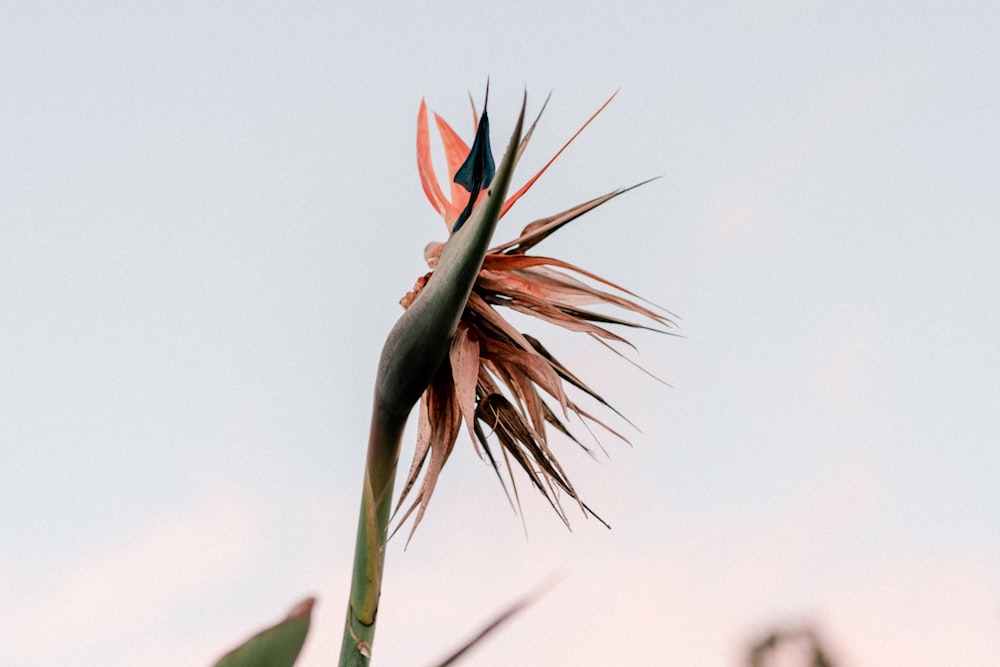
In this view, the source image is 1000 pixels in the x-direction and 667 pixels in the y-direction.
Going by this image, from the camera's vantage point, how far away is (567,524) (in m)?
1.51

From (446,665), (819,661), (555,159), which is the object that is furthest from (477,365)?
(819,661)

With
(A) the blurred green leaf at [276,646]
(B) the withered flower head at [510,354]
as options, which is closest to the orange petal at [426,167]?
(B) the withered flower head at [510,354]

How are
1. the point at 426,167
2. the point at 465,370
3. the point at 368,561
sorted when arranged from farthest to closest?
1. the point at 426,167
2. the point at 465,370
3. the point at 368,561

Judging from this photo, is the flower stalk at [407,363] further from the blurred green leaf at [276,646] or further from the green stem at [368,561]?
the blurred green leaf at [276,646]

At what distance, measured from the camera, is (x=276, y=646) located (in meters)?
0.73

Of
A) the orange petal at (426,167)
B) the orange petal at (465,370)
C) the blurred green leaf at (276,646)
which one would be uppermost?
the orange petal at (426,167)

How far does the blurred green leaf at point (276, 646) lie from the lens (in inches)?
28.4

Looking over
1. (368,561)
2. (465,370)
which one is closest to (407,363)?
(465,370)

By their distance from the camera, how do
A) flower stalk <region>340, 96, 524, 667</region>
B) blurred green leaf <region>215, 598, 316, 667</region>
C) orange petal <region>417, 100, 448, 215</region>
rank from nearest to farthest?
blurred green leaf <region>215, 598, 316, 667</region> → flower stalk <region>340, 96, 524, 667</region> → orange petal <region>417, 100, 448, 215</region>

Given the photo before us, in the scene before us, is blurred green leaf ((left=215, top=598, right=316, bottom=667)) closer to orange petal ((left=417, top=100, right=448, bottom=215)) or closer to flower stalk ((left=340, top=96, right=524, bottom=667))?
flower stalk ((left=340, top=96, right=524, bottom=667))

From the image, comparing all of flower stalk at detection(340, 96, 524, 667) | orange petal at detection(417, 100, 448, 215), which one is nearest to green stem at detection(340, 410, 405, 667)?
flower stalk at detection(340, 96, 524, 667)

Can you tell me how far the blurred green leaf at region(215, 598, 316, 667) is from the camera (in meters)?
0.72

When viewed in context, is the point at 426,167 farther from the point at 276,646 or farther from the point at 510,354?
the point at 276,646

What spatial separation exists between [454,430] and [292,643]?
799 mm
